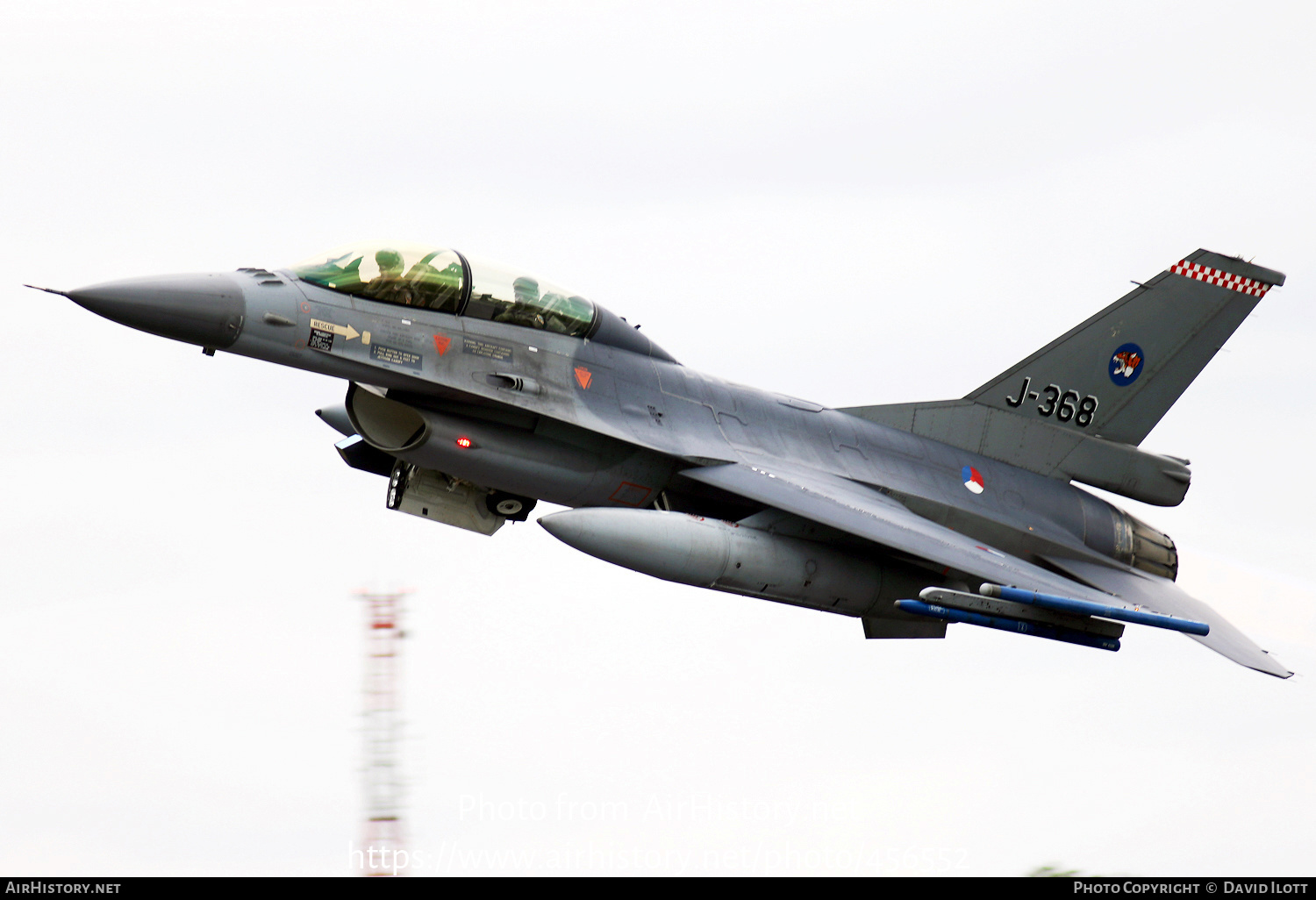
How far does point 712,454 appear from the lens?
15266 mm

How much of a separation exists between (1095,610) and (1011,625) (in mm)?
797

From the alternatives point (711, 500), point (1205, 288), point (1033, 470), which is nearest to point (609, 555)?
point (711, 500)

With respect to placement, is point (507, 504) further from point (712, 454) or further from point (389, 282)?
point (389, 282)

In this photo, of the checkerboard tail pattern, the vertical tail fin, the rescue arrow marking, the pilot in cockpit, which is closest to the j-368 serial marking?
the vertical tail fin

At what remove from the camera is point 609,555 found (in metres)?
13.6

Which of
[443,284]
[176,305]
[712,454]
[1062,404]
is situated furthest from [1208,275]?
[176,305]

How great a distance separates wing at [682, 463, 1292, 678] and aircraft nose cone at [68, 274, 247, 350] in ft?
14.5

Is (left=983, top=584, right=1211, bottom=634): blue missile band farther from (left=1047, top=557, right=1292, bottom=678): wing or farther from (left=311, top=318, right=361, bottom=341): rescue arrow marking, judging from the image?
(left=311, top=318, right=361, bottom=341): rescue arrow marking

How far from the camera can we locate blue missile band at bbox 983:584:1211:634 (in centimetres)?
1437

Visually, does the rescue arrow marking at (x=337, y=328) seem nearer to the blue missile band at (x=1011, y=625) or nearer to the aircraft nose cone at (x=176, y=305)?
the aircraft nose cone at (x=176, y=305)

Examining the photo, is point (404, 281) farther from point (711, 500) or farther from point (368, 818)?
point (368, 818)

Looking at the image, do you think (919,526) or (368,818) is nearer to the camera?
(368,818)

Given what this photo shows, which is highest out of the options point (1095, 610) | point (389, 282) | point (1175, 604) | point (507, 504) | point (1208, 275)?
point (1208, 275)

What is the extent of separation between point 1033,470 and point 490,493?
6.15m
